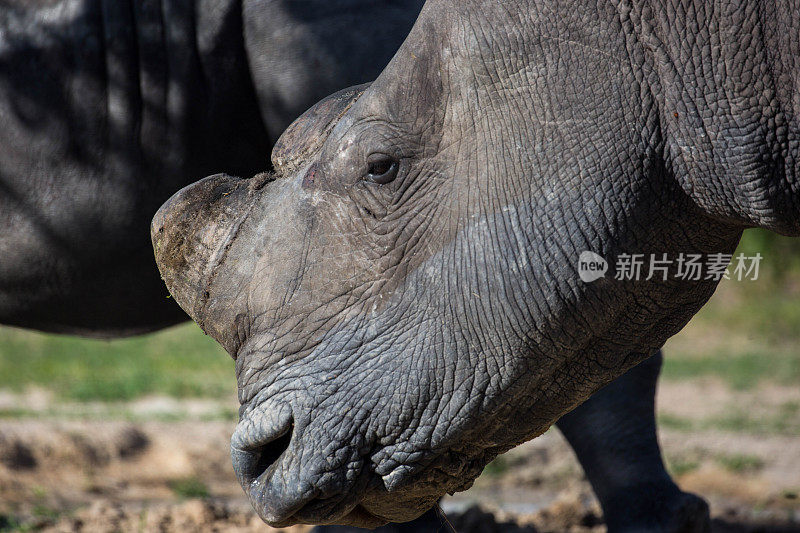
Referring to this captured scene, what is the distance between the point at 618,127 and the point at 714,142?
0.75 ft

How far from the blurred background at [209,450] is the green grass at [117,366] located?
0.06 ft

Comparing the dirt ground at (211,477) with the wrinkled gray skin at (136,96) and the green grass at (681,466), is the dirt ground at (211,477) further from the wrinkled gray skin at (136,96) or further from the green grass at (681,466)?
the wrinkled gray skin at (136,96)

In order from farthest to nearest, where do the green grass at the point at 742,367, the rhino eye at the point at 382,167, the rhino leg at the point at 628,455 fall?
1. the green grass at the point at 742,367
2. the rhino leg at the point at 628,455
3. the rhino eye at the point at 382,167

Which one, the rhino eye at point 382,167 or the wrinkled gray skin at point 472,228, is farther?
the rhino eye at point 382,167

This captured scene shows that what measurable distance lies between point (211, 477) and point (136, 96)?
281 cm

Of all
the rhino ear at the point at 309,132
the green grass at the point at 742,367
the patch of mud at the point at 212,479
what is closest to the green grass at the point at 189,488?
the patch of mud at the point at 212,479

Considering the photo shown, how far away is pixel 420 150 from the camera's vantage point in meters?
2.52

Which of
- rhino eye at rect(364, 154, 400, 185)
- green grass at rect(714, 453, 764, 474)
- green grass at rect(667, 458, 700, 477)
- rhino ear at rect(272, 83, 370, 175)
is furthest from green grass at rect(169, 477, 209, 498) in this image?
rhino eye at rect(364, 154, 400, 185)

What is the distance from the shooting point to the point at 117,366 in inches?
340

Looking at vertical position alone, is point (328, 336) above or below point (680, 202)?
above

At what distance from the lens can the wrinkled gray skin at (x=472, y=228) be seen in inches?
92.7

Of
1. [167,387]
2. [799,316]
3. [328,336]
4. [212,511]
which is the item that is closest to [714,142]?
[328,336]

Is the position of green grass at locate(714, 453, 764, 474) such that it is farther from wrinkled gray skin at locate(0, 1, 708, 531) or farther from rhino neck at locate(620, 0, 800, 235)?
rhino neck at locate(620, 0, 800, 235)

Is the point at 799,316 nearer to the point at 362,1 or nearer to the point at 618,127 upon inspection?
the point at 362,1
